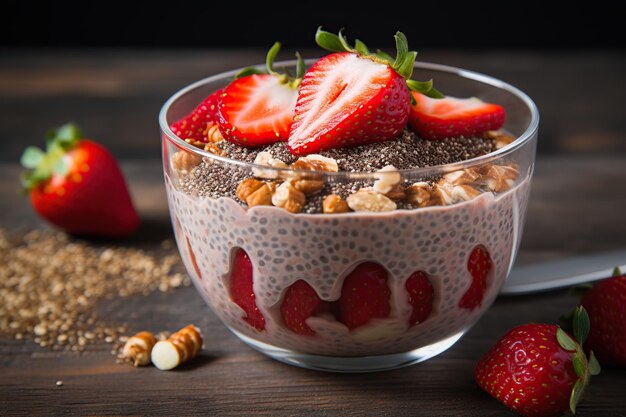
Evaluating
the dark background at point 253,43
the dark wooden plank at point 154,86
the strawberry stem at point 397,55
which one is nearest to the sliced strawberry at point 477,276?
the strawberry stem at point 397,55

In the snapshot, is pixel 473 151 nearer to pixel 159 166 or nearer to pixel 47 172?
pixel 47 172

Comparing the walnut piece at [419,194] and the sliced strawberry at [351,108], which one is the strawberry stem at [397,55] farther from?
the walnut piece at [419,194]

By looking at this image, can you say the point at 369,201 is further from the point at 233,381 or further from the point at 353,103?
the point at 233,381

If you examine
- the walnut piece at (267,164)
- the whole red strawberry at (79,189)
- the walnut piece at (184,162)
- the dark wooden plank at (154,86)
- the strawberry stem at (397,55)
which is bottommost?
the dark wooden plank at (154,86)

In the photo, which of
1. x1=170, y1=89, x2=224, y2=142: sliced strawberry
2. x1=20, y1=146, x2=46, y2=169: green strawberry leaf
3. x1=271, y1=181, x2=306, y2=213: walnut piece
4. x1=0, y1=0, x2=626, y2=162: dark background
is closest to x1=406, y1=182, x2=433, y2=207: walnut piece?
x1=271, y1=181, x2=306, y2=213: walnut piece

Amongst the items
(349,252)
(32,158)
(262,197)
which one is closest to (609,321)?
(349,252)

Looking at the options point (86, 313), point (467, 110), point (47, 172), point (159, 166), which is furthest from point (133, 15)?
point (467, 110)
